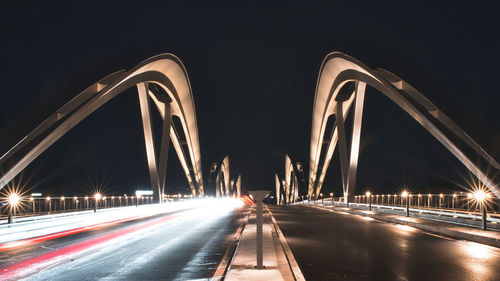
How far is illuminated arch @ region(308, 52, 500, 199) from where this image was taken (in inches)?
794

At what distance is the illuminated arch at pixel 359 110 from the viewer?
20177mm

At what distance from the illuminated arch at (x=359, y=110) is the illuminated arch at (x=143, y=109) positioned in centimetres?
1520

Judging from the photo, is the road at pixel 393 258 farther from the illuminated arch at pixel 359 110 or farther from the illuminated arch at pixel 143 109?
the illuminated arch at pixel 143 109

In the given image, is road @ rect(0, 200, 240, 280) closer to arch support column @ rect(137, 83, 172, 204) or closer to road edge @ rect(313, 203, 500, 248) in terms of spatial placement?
road edge @ rect(313, 203, 500, 248)

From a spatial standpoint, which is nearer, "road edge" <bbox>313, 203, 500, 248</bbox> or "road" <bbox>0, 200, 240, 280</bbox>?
"road" <bbox>0, 200, 240, 280</bbox>

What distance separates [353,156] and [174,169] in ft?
460

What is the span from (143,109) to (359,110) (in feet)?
60.1

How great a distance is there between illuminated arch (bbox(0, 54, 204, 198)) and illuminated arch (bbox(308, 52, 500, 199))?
15.2 meters

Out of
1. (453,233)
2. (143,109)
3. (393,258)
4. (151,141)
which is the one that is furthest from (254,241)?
(151,141)

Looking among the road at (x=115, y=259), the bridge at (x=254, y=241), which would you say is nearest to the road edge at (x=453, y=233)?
the bridge at (x=254, y=241)

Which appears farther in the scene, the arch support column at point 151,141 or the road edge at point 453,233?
the arch support column at point 151,141

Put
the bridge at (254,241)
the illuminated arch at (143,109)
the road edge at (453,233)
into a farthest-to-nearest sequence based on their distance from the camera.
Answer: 1. the illuminated arch at (143,109)
2. the road edge at (453,233)
3. the bridge at (254,241)

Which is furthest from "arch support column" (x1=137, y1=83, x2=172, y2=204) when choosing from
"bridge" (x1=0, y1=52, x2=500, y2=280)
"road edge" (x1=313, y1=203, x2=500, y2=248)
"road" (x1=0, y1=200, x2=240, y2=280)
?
"road" (x1=0, y1=200, x2=240, y2=280)

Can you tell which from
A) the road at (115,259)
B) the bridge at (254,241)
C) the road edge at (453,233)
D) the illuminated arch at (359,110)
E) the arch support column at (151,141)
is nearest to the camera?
the road at (115,259)
